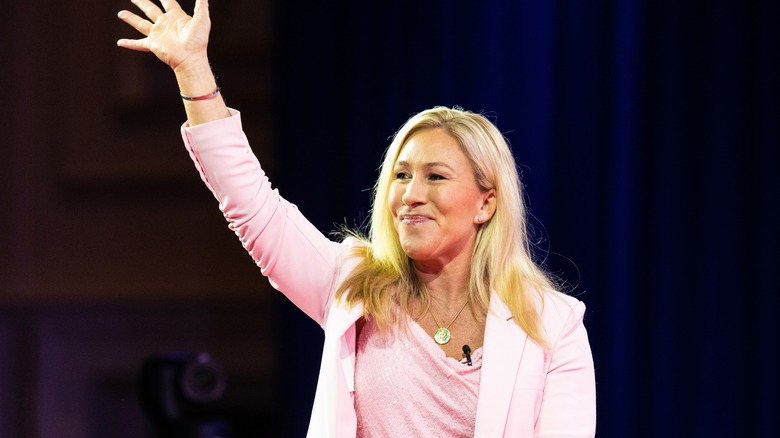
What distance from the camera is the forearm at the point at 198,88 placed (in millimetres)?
1702

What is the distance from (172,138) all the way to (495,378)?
207cm

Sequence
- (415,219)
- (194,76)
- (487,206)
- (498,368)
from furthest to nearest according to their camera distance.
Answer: (487,206)
(415,219)
(498,368)
(194,76)

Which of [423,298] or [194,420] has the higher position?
[423,298]

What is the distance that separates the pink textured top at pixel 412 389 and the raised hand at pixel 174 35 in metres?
0.63

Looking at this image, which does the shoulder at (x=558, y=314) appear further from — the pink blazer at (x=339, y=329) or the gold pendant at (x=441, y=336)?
the gold pendant at (x=441, y=336)

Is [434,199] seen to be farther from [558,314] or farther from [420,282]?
[558,314]

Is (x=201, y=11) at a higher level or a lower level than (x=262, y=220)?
higher

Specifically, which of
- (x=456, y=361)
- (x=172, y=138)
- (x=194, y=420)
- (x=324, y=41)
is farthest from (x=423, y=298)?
(x=172, y=138)

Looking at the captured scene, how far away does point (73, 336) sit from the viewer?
126 inches

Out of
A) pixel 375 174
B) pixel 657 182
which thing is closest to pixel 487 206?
pixel 657 182

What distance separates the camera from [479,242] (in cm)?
202

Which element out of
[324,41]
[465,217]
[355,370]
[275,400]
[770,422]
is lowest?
[275,400]

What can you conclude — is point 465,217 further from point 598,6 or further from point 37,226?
point 37,226

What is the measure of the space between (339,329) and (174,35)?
61 cm
